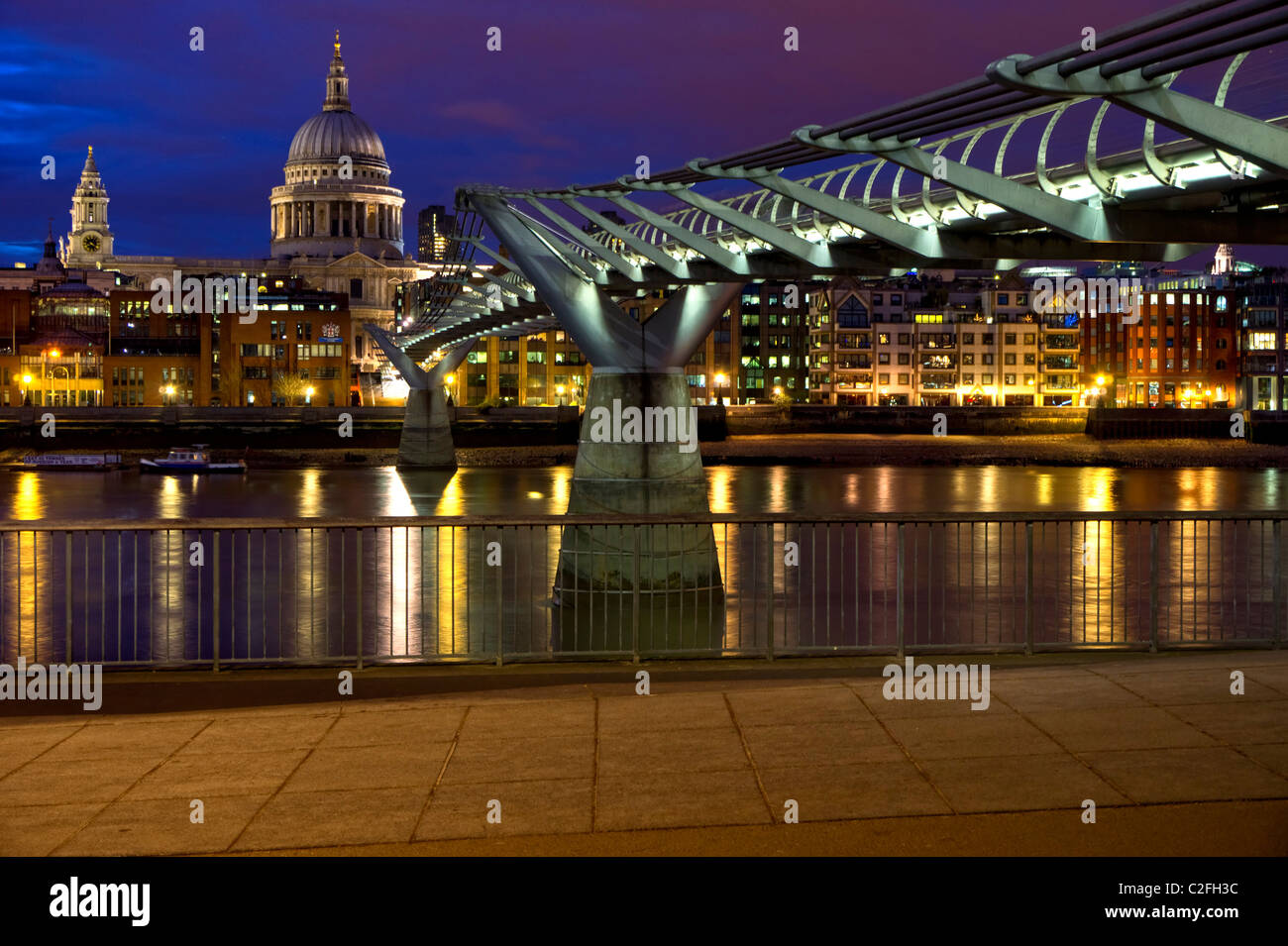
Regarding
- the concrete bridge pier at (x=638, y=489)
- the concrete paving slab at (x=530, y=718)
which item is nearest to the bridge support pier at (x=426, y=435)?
the concrete bridge pier at (x=638, y=489)

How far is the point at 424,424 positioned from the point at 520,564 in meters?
46.3

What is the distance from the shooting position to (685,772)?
7828mm

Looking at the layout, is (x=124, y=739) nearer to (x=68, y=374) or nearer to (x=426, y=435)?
(x=426, y=435)

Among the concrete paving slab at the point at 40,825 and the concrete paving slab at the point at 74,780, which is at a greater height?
the concrete paving slab at the point at 74,780

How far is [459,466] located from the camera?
91.2 m

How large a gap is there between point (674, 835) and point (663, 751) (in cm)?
149

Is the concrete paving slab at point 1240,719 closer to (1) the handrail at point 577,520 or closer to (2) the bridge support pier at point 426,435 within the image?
(1) the handrail at point 577,520

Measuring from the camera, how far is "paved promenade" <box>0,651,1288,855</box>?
6727mm

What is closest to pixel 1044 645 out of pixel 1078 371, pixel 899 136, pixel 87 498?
pixel 899 136

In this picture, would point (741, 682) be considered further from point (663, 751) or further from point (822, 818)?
point (822, 818)

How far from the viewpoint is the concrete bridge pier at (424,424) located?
281ft

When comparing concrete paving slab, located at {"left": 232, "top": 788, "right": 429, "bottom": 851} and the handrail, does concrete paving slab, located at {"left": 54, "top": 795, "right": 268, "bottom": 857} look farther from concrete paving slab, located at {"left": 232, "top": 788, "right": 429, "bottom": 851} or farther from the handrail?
the handrail

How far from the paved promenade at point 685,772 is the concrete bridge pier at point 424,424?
76.3 m

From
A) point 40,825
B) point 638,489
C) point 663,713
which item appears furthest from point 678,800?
point 638,489
